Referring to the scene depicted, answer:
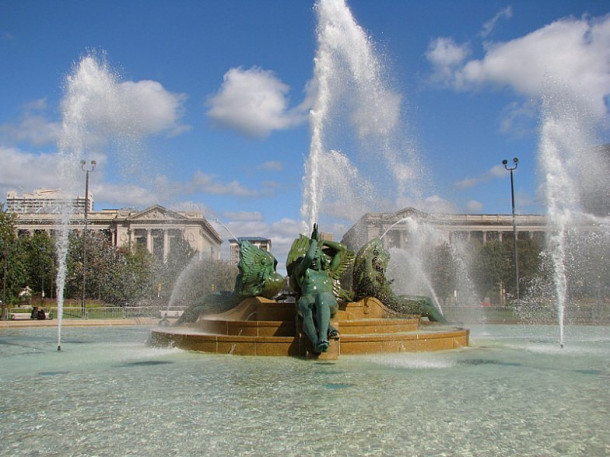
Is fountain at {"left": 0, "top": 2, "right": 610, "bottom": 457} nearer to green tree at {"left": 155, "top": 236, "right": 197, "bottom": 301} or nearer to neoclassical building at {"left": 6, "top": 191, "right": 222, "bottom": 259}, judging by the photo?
green tree at {"left": 155, "top": 236, "right": 197, "bottom": 301}

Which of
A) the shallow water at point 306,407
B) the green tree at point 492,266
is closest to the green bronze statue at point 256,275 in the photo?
the shallow water at point 306,407

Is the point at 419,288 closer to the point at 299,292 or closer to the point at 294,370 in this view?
the point at 299,292

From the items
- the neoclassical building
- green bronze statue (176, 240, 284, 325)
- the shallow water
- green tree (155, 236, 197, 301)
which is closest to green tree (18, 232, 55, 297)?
green tree (155, 236, 197, 301)

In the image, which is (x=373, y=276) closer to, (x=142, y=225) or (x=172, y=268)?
(x=172, y=268)

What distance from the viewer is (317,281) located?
1162 cm

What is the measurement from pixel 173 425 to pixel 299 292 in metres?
6.89

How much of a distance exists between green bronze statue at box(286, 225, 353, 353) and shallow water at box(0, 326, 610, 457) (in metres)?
0.64

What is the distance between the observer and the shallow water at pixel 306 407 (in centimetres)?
514

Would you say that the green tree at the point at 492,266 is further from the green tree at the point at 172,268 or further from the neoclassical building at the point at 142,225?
the neoclassical building at the point at 142,225

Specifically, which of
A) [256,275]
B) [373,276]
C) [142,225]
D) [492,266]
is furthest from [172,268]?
[373,276]

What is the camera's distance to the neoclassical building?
8973 centimetres

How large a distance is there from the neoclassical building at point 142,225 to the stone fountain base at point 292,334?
75143 mm

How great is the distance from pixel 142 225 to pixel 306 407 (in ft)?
348

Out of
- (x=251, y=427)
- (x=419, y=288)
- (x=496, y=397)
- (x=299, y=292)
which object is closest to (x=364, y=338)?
(x=299, y=292)
